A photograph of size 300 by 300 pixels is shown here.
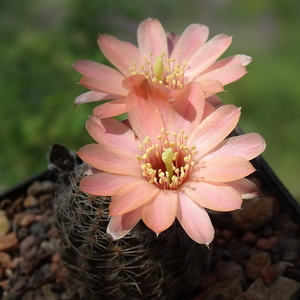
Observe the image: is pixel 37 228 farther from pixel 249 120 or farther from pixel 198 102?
pixel 249 120

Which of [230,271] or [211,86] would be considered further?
[230,271]

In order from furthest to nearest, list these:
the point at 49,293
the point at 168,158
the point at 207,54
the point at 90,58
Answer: the point at 90,58 → the point at 49,293 → the point at 207,54 → the point at 168,158

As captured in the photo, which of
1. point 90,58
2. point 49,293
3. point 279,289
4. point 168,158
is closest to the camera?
point 168,158

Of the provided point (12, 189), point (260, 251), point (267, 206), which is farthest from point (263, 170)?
point (12, 189)

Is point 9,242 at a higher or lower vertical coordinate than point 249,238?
lower

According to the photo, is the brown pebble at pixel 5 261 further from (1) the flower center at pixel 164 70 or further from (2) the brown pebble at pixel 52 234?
(1) the flower center at pixel 164 70

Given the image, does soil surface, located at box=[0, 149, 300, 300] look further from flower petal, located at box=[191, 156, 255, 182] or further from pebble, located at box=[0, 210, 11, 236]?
flower petal, located at box=[191, 156, 255, 182]

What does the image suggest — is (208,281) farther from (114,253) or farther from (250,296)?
(114,253)

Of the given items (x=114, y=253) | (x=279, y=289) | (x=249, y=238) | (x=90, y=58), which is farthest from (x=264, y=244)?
(x=90, y=58)
